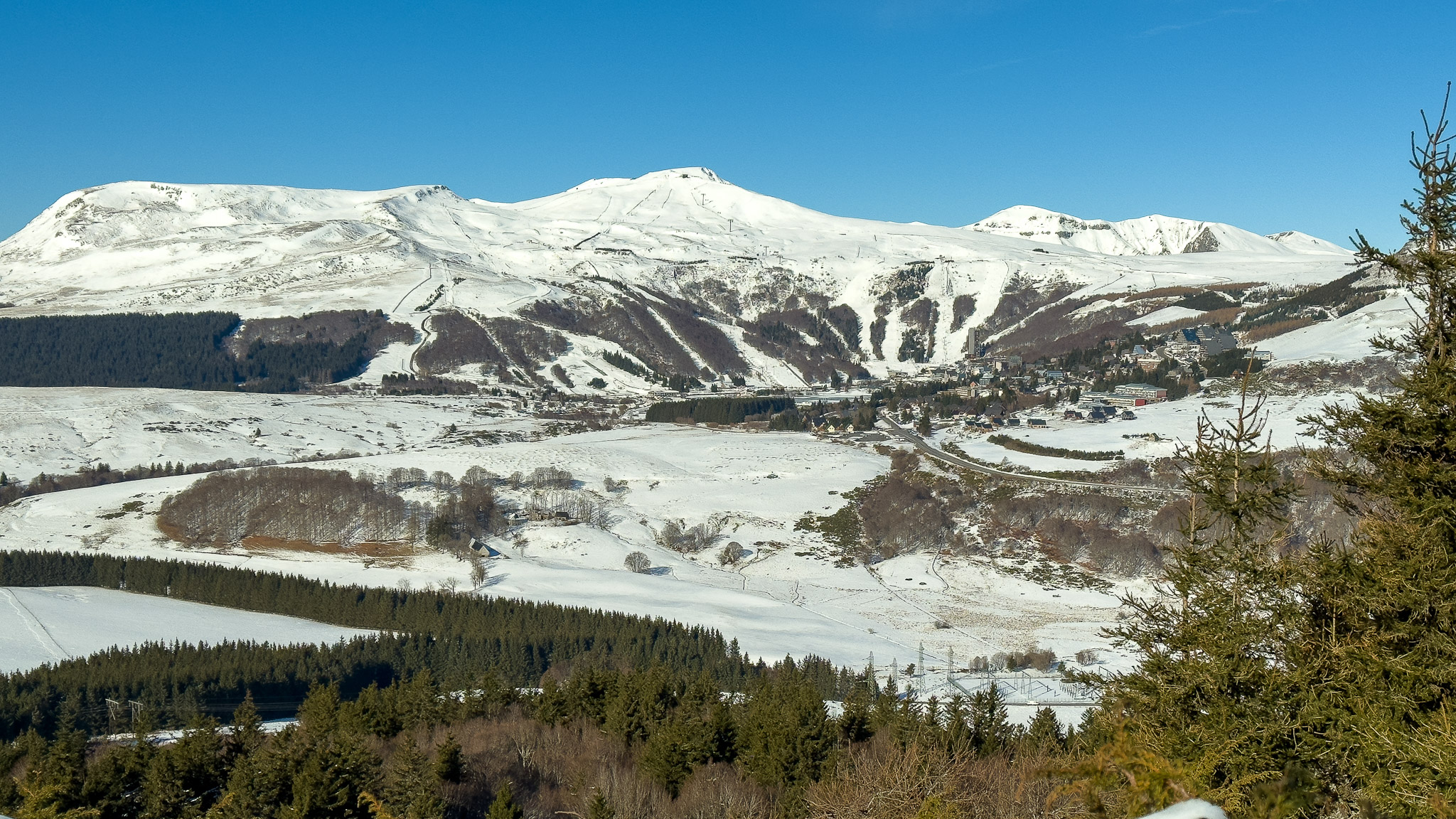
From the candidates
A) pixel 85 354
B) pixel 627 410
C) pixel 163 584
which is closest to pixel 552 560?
pixel 163 584

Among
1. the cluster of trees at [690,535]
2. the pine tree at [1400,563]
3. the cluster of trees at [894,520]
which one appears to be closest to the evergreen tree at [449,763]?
the pine tree at [1400,563]

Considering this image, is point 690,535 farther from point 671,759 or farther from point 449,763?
point 449,763

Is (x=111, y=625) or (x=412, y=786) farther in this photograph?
(x=111, y=625)

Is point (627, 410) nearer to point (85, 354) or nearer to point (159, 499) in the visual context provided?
point (159, 499)

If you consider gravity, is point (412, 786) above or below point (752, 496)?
below

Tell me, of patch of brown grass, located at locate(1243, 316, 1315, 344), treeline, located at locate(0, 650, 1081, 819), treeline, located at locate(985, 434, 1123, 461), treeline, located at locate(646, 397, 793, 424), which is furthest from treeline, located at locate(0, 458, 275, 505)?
patch of brown grass, located at locate(1243, 316, 1315, 344)

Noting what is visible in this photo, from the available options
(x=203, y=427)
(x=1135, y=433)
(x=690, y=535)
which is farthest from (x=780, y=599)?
(x=203, y=427)
